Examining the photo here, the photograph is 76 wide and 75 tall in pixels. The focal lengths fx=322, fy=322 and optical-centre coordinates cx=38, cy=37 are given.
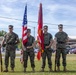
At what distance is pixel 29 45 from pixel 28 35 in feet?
1.48

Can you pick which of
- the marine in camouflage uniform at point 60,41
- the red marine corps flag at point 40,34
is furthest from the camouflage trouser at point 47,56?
the marine in camouflage uniform at point 60,41

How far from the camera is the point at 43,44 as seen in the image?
570 inches

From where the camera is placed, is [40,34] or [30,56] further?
[40,34]

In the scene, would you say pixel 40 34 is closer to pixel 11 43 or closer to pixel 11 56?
pixel 11 43

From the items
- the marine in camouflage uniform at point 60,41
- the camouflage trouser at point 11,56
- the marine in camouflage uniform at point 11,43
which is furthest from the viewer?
the marine in camouflage uniform at point 60,41

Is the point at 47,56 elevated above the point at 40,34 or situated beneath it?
situated beneath

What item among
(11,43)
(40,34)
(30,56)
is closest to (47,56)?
(30,56)

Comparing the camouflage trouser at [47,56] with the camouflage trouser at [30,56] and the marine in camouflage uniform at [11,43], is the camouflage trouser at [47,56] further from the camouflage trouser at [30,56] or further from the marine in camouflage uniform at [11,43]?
the marine in camouflage uniform at [11,43]

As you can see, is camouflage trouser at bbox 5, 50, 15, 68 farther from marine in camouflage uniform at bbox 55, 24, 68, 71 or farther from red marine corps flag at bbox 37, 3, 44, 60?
marine in camouflage uniform at bbox 55, 24, 68, 71

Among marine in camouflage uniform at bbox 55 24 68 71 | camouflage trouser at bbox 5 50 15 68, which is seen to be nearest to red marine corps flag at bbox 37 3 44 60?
marine in camouflage uniform at bbox 55 24 68 71

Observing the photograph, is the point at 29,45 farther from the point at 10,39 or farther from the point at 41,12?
the point at 41,12

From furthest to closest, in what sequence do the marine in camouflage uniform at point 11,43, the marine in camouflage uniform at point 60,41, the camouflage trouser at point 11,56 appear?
1. the marine in camouflage uniform at point 60,41
2. the camouflage trouser at point 11,56
3. the marine in camouflage uniform at point 11,43

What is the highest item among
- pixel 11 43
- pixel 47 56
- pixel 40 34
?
pixel 40 34

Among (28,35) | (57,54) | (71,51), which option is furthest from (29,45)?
(71,51)
